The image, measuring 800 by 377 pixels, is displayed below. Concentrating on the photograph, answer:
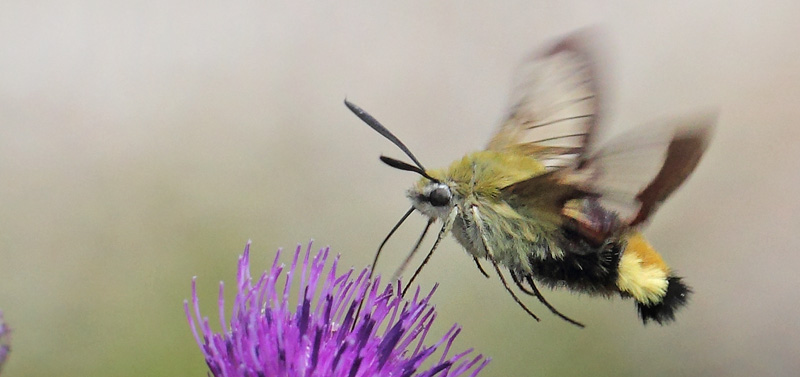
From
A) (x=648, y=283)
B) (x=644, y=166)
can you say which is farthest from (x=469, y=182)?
(x=648, y=283)

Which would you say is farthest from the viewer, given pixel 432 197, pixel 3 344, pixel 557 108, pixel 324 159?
pixel 324 159

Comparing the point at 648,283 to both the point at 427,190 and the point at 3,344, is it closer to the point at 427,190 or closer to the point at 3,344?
the point at 427,190

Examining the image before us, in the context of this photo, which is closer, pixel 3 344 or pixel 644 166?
pixel 3 344

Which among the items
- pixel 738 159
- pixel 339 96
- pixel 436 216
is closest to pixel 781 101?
pixel 738 159

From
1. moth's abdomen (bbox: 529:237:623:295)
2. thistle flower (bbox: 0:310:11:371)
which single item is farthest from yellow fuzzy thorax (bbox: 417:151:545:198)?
thistle flower (bbox: 0:310:11:371)

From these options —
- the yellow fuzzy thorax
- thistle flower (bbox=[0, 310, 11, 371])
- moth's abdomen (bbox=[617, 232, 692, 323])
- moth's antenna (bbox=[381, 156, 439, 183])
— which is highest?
thistle flower (bbox=[0, 310, 11, 371])

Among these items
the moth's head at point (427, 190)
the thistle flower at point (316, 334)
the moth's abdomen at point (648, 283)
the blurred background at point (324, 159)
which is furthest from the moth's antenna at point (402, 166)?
the blurred background at point (324, 159)

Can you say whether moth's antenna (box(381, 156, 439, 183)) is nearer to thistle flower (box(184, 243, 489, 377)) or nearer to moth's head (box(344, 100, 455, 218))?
moth's head (box(344, 100, 455, 218))

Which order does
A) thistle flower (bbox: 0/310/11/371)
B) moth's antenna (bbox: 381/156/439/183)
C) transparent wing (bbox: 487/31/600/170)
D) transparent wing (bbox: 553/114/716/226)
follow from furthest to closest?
transparent wing (bbox: 487/31/600/170), moth's antenna (bbox: 381/156/439/183), transparent wing (bbox: 553/114/716/226), thistle flower (bbox: 0/310/11/371)
